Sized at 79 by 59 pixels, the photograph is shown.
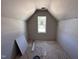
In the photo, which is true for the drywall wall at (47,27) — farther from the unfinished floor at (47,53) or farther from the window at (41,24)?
the unfinished floor at (47,53)

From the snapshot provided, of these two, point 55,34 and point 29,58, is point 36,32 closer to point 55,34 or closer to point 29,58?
point 55,34

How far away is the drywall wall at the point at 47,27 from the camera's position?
694 cm

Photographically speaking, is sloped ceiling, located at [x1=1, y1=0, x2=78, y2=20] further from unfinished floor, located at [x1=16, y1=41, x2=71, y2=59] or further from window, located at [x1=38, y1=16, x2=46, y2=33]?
window, located at [x1=38, y1=16, x2=46, y2=33]

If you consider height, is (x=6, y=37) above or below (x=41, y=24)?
below

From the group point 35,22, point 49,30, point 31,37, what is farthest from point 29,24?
point 49,30

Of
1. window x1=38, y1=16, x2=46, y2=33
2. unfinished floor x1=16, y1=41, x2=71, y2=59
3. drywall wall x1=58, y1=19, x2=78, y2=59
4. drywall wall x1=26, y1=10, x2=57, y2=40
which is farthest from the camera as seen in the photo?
window x1=38, y1=16, x2=46, y2=33

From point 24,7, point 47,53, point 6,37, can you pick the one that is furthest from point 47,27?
point 6,37

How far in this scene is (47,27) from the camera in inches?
275

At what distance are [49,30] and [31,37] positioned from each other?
122 centimetres

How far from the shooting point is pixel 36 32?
700 centimetres

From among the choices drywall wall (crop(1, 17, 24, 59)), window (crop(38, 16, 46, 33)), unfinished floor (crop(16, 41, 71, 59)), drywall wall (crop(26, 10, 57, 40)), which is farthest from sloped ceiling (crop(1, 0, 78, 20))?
window (crop(38, 16, 46, 33))

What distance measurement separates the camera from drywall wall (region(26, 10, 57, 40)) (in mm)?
6938

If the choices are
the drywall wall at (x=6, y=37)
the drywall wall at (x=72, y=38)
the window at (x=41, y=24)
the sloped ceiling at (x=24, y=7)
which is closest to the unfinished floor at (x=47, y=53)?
the drywall wall at (x=72, y=38)

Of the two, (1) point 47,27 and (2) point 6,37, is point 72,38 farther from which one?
(1) point 47,27
